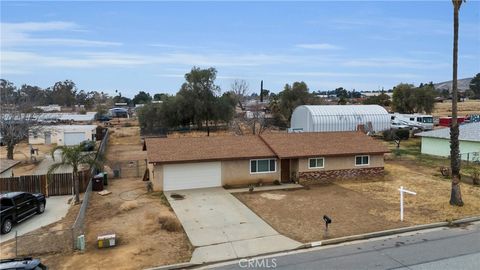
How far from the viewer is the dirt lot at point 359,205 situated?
17.4 m

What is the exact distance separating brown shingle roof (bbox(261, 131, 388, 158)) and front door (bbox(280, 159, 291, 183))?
95 cm

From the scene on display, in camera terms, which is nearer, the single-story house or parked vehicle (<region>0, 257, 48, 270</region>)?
parked vehicle (<region>0, 257, 48, 270</region>)

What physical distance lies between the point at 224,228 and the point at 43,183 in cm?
1257

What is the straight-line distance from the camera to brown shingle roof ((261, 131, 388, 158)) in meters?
27.0

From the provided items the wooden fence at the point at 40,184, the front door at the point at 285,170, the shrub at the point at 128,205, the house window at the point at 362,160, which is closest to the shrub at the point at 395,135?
the house window at the point at 362,160

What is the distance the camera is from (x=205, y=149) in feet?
87.1

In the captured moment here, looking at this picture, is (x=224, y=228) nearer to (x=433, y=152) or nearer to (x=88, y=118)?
(x=433, y=152)

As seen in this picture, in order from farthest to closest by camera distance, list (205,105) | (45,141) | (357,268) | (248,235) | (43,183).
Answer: (205,105), (45,141), (43,183), (248,235), (357,268)

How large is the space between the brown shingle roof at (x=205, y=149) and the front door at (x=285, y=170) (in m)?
1.31

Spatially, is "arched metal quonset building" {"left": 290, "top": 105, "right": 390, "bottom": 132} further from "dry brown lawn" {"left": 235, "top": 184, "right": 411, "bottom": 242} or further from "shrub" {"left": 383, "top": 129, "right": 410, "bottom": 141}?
"dry brown lawn" {"left": 235, "top": 184, "right": 411, "bottom": 242}

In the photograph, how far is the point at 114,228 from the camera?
17391 millimetres

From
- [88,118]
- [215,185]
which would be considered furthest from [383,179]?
[88,118]

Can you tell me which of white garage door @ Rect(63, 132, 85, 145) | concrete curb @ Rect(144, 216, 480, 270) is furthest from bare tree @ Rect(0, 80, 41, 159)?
concrete curb @ Rect(144, 216, 480, 270)

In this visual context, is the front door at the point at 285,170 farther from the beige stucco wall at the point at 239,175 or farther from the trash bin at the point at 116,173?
the trash bin at the point at 116,173
